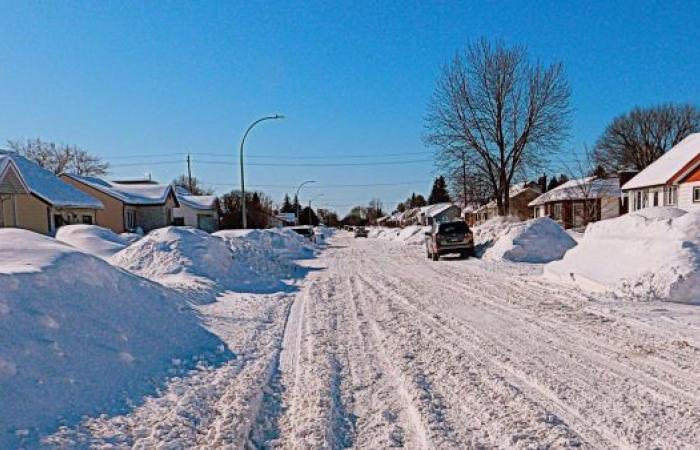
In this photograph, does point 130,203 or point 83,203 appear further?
point 130,203

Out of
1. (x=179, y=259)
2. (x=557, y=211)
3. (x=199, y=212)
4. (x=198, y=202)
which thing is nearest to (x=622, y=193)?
(x=557, y=211)

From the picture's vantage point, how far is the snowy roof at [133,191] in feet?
142

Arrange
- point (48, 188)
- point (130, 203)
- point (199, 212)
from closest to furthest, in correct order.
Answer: point (48, 188) → point (130, 203) → point (199, 212)

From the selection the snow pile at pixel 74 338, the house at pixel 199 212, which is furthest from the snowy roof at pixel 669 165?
the house at pixel 199 212

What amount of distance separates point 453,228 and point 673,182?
16299mm

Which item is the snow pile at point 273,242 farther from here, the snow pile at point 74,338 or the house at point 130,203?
the house at point 130,203

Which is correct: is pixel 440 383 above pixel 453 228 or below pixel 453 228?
below

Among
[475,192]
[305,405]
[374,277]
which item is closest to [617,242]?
[374,277]

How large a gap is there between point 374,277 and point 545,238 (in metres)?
9.61

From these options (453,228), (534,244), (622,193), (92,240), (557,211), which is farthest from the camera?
(557,211)

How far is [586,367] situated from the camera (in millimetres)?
5887

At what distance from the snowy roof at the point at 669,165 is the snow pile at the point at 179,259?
28421mm

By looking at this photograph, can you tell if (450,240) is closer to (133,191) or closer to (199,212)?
(133,191)

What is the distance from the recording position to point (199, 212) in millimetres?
57531
